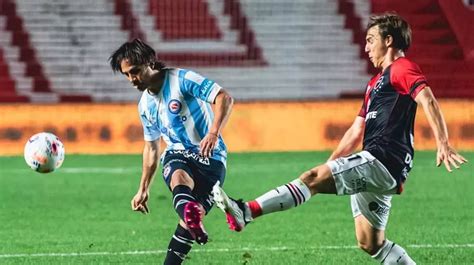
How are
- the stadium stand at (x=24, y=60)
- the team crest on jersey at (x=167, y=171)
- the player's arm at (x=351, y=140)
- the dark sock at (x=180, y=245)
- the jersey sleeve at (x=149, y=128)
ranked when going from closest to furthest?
the player's arm at (x=351, y=140) → the dark sock at (x=180, y=245) → the team crest on jersey at (x=167, y=171) → the jersey sleeve at (x=149, y=128) → the stadium stand at (x=24, y=60)

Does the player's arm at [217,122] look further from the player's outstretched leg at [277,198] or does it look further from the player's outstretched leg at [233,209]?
the player's outstretched leg at [233,209]

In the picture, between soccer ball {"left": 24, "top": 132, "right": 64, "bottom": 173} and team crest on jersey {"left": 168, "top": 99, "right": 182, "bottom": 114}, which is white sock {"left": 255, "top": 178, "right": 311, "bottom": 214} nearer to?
team crest on jersey {"left": 168, "top": 99, "right": 182, "bottom": 114}

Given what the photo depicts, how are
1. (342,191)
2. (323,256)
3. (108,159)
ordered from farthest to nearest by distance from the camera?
(108,159)
(323,256)
(342,191)

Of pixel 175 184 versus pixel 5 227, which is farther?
pixel 5 227

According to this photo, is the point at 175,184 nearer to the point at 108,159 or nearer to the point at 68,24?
the point at 108,159

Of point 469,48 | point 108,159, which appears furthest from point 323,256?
point 469,48

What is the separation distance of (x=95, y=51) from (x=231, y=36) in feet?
8.91

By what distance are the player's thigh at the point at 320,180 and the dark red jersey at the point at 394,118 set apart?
0.33 meters

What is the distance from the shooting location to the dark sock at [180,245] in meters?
7.14

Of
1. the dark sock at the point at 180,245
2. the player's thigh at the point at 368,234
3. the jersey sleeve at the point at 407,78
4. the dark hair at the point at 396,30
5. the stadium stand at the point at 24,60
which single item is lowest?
the stadium stand at the point at 24,60

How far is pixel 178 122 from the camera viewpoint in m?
7.35

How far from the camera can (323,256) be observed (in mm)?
8656

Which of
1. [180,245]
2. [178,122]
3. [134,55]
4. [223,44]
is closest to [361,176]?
[180,245]

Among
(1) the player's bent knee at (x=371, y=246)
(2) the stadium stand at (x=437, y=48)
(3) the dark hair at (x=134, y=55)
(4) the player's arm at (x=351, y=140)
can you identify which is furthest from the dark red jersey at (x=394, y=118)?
(2) the stadium stand at (x=437, y=48)
